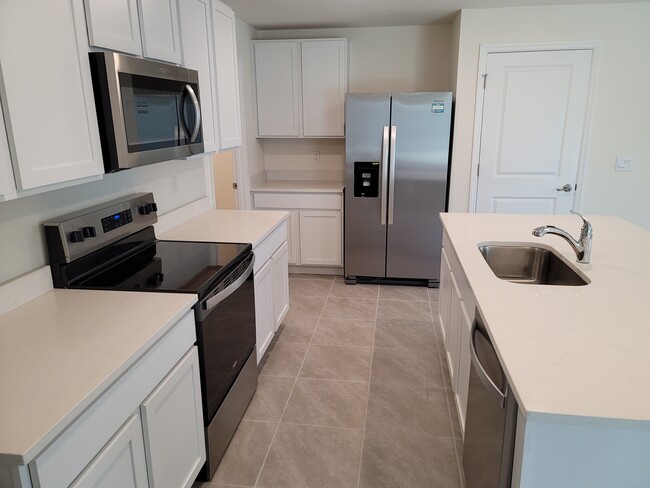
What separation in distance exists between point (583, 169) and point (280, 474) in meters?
3.44

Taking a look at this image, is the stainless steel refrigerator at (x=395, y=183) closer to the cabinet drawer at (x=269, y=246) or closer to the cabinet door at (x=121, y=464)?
the cabinet drawer at (x=269, y=246)

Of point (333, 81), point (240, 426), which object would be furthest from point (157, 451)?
point (333, 81)

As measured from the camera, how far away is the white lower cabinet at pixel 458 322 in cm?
192

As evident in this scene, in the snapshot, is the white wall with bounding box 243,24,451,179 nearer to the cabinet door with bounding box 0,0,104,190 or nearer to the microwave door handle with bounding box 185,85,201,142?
the microwave door handle with bounding box 185,85,201,142

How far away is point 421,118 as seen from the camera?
152 inches

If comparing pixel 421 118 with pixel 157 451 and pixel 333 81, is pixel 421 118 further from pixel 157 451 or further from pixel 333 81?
pixel 157 451

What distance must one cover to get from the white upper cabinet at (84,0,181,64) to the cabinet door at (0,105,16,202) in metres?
0.51

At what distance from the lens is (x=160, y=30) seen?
198cm

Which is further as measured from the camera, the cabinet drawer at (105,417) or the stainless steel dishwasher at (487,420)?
the stainless steel dishwasher at (487,420)

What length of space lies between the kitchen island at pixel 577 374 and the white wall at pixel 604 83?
2492mm

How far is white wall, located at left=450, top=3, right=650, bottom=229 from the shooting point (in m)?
3.61

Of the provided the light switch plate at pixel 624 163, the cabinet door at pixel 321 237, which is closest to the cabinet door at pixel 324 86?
the cabinet door at pixel 321 237

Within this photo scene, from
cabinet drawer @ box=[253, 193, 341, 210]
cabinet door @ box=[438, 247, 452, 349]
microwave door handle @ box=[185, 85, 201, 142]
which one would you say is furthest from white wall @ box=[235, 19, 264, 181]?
cabinet door @ box=[438, 247, 452, 349]

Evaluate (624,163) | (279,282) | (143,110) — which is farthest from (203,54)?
(624,163)
